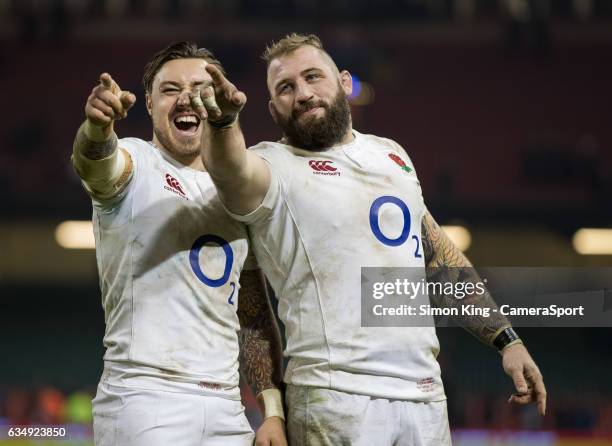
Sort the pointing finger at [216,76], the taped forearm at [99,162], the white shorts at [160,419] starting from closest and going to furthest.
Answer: the pointing finger at [216,76] → the taped forearm at [99,162] → the white shorts at [160,419]

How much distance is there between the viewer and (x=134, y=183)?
3.37 metres

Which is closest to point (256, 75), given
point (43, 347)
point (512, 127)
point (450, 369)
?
point (512, 127)

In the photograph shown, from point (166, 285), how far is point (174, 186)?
1.28ft

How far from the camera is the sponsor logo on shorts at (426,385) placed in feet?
11.2

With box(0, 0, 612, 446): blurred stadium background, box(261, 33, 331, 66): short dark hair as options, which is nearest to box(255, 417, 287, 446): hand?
box(261, 33, 331, 66): short dark hair

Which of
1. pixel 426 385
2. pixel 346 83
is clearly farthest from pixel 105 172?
pixel 426 385

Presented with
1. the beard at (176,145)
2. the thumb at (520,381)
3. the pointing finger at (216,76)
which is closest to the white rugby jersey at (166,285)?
the beard at (176,145)

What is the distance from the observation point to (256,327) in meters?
3.74

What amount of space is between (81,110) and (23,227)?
4309 millimetres

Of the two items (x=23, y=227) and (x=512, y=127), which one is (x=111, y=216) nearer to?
(x=23, y=227)

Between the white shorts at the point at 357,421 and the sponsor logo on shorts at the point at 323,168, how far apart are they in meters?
0.81

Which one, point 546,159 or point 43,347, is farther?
point 546,159

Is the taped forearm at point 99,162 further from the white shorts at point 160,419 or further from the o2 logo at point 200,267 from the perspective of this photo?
the white shorts at point 160,419

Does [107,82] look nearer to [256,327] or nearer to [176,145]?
[176,145]
